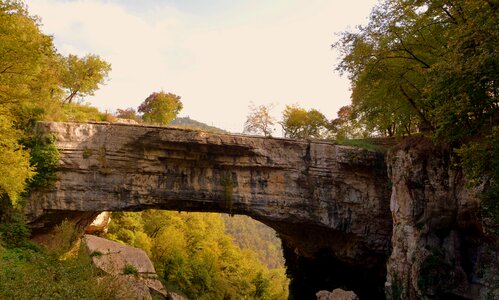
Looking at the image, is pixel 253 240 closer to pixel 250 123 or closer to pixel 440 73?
pixel 250 123

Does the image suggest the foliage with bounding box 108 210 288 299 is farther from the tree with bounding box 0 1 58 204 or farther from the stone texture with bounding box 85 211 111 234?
the tree with bounding box 0 1 58 204

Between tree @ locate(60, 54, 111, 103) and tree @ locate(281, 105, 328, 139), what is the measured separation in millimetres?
13155

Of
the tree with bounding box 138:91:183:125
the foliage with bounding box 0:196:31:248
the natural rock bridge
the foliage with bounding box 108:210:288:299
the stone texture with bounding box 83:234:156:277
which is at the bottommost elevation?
the foliage with bounding box 108:210:288:299

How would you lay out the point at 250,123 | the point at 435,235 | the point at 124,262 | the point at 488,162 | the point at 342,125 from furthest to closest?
the point at 250,123
the point at 342,125
the point at 124,262
the point at 435,235
the point at 488,162

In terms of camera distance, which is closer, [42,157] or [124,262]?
[42,157]

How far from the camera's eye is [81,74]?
20.1m

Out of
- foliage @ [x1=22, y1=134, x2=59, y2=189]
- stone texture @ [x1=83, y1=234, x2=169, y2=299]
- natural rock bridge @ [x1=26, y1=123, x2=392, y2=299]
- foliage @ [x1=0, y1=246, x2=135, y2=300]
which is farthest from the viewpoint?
natural rock bridge @ [x1=26, y1=123, x2=392, y2=299]

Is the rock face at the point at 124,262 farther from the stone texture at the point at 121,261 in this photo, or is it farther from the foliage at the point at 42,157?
the foliage at the point at 42,157

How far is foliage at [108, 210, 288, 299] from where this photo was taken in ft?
72.5

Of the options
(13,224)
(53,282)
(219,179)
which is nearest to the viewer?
(53,282)

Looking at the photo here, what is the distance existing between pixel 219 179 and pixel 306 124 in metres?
11.2

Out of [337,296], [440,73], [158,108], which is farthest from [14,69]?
[158,108]

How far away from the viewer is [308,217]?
16156mm

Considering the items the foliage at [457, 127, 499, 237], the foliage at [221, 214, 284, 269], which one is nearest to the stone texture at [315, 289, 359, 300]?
the foliage at [457, 127, 499, 237]
